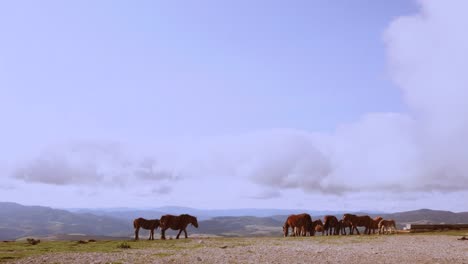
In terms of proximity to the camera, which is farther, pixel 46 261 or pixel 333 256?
pixel 333 256

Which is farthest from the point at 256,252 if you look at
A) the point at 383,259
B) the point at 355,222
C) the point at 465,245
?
the point at 355,222

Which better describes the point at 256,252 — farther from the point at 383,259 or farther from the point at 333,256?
the point at 383,259

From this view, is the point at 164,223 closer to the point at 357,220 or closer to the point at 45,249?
the point at 45,249

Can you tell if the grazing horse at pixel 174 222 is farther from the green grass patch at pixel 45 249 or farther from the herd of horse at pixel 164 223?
the green grass patch at pixel 45 249

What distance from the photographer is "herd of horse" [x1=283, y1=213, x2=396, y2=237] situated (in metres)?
51.0

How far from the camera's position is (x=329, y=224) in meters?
54.3

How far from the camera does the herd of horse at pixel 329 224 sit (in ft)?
167

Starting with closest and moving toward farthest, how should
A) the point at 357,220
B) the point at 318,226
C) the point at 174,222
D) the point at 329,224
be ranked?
1. the point at 174,222
2. the point at 329,224
3. the point at 318,226
4. the point at 357,220

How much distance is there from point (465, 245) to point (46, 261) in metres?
29.6

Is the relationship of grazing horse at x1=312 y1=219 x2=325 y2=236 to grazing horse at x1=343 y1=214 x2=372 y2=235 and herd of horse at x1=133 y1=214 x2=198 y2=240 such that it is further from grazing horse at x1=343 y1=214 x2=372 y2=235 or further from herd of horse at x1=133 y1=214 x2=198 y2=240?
herd of horse at x1=133 y1=214 x2=198 y2=240

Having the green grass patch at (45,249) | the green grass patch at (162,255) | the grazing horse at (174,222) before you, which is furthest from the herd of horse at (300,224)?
the green grass patch at (162,255)

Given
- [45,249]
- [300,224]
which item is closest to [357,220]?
[300,224]

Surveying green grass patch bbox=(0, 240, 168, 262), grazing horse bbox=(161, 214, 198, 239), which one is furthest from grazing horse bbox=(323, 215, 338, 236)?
green grass patch bbox=(0, 240, 168, 262)

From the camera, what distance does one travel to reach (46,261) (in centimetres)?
2327
